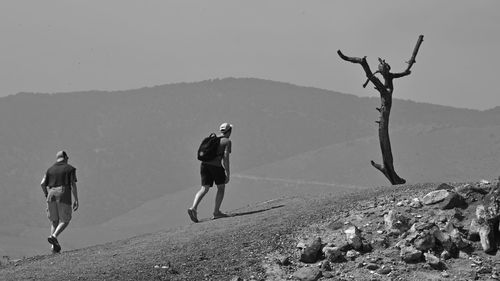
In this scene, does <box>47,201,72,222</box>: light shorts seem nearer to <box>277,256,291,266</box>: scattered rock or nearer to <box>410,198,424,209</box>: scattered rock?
<box>277,256,291,266</box>: scattered rock

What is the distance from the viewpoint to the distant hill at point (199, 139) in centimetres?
7019

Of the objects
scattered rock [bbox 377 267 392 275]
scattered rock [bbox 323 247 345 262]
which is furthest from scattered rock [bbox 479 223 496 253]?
scattered rock [bbox 323 247 345 262]

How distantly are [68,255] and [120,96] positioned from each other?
110m

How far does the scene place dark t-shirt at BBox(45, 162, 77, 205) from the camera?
14.1 meters

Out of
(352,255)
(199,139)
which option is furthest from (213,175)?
(199,139)

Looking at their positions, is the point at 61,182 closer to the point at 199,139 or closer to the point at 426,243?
the point at 426,243

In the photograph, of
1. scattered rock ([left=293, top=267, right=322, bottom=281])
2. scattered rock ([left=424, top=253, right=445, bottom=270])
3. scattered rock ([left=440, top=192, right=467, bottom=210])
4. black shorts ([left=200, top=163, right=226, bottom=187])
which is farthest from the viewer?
black shorts ([left=200, top=163, right=226, bottom=187])

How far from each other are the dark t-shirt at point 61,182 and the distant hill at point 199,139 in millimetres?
48020

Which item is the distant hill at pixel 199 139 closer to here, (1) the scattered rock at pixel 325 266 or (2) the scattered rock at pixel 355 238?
(2) the scattered rock at pixel 355 238

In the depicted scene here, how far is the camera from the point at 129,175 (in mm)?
86938

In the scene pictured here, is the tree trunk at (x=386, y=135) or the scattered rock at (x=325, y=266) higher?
the tree trunk at (x=386, y=135)

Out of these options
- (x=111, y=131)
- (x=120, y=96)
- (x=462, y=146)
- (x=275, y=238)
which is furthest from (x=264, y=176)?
(x=275, y=238)

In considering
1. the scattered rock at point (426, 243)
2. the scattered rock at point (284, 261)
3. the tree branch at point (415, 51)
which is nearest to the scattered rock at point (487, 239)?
the scattered rock at point (426, 243)

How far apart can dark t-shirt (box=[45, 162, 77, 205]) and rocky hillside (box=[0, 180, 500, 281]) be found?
1.11 metres
